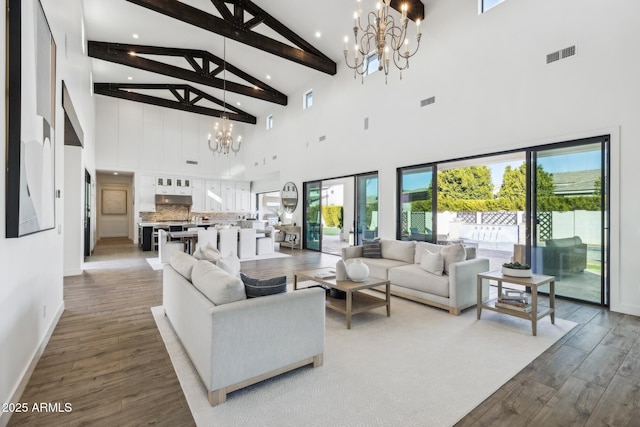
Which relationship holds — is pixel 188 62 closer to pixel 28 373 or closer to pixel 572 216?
pixel 28 373

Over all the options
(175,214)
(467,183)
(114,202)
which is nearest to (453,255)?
(467,183)

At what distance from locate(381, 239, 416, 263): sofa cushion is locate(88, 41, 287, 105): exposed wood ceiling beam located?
6.96 meters

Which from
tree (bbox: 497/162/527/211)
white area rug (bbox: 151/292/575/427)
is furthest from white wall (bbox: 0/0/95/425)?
tree (bbox: 497/162/527/211)

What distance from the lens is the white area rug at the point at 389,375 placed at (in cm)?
181

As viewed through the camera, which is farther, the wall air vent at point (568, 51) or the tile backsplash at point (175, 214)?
the tile backsplash at point (175, 214)

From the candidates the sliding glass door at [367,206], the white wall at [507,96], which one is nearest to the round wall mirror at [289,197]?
the white wall at [507,96]

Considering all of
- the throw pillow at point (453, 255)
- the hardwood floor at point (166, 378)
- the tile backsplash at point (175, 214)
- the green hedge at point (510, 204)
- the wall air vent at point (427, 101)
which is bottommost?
the hardwood floor at point (166, 378)

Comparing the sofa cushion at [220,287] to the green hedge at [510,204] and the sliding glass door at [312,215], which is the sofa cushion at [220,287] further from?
the sliding glass door at [312,215]

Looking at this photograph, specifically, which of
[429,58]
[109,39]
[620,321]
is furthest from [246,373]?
[109,39]

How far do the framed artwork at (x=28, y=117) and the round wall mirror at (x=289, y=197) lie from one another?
740cm

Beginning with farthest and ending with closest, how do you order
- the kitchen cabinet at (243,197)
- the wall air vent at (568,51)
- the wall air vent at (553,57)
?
the kitchen cabinet at (243,197), the wall air vent at (553,57), the wall air vent at (568,51)

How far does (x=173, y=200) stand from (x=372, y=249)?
917 centimetres

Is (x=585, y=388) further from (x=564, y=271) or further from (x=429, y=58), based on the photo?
(x=429, y=58)

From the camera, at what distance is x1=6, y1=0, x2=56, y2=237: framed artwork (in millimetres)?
1787
